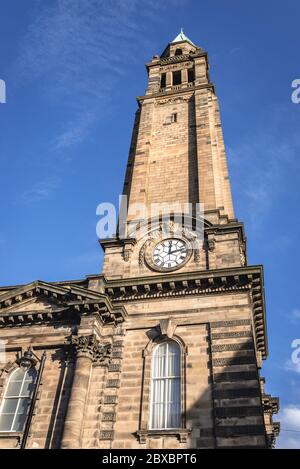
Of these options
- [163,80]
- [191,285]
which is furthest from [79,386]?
[163,80]

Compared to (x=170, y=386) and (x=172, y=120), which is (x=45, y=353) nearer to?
(x=170, y=386)

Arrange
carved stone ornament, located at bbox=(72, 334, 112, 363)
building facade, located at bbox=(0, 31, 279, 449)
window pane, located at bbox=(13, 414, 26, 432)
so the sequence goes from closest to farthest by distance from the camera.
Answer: building facade, located at bbox=(0, 31, 279, 449), window pane, located at bbox=(13, 414, 26, 432), carved stone ornament, located at bbox=(72, 334, 112, 363)

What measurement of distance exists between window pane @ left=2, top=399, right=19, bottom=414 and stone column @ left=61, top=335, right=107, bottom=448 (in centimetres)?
327

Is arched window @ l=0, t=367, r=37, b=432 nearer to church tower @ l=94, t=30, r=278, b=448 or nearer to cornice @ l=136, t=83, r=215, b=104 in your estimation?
church tower @ l=94, t=30, r=278, b=448

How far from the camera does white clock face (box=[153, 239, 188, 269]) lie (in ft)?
74.9

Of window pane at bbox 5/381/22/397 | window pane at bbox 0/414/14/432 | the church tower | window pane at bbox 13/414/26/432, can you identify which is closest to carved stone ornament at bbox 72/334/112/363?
the church tower

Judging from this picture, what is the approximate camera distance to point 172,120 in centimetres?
3189

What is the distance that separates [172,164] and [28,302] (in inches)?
484

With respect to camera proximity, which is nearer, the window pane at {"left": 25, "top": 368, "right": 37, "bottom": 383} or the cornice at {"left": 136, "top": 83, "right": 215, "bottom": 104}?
the window pane at {"left": 25, "top": 368, "right": 37, "bottom": 383}

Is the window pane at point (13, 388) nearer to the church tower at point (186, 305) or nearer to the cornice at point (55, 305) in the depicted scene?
the cornice at point (55, 305)

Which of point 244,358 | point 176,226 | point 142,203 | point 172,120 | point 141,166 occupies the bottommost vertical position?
point 244,358
